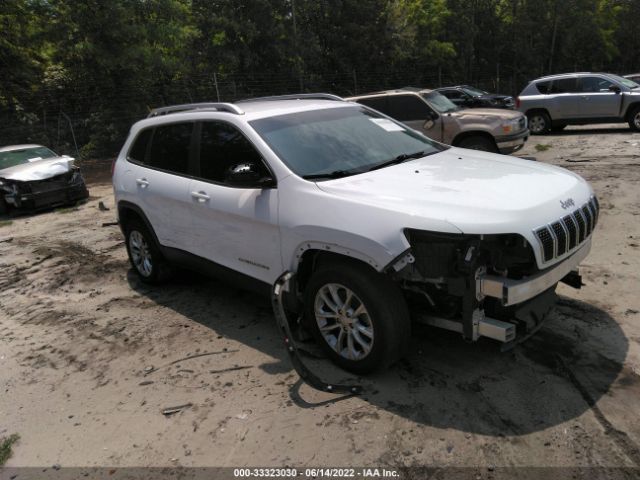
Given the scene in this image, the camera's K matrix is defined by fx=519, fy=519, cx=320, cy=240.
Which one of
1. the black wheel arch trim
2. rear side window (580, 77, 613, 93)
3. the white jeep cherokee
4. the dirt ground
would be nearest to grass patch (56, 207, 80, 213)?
the dirt ground

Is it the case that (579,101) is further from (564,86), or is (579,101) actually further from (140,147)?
(140,147)

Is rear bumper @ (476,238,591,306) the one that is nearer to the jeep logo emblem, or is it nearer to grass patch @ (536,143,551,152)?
the jeep logo emblem

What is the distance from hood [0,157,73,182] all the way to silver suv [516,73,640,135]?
13013 millimetres

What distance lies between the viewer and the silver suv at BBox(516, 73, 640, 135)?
46.8 feet

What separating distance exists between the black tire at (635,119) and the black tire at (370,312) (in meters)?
13.9

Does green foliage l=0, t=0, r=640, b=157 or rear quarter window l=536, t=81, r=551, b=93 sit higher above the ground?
green foliage l=0, t=0, r=640, b=157

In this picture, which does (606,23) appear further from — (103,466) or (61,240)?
(103,466)

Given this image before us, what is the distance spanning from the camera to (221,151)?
4.33m

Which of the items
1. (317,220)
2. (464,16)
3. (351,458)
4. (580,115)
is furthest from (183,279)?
(464,16)

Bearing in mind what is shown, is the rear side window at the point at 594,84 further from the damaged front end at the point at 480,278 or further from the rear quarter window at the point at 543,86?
the damaged front end at the point at 480,278

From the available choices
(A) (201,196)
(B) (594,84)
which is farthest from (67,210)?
(B) (594,84)

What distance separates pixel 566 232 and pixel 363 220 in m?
1.26

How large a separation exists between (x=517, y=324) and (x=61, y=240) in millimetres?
7154

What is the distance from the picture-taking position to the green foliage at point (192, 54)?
1697 centimetres
